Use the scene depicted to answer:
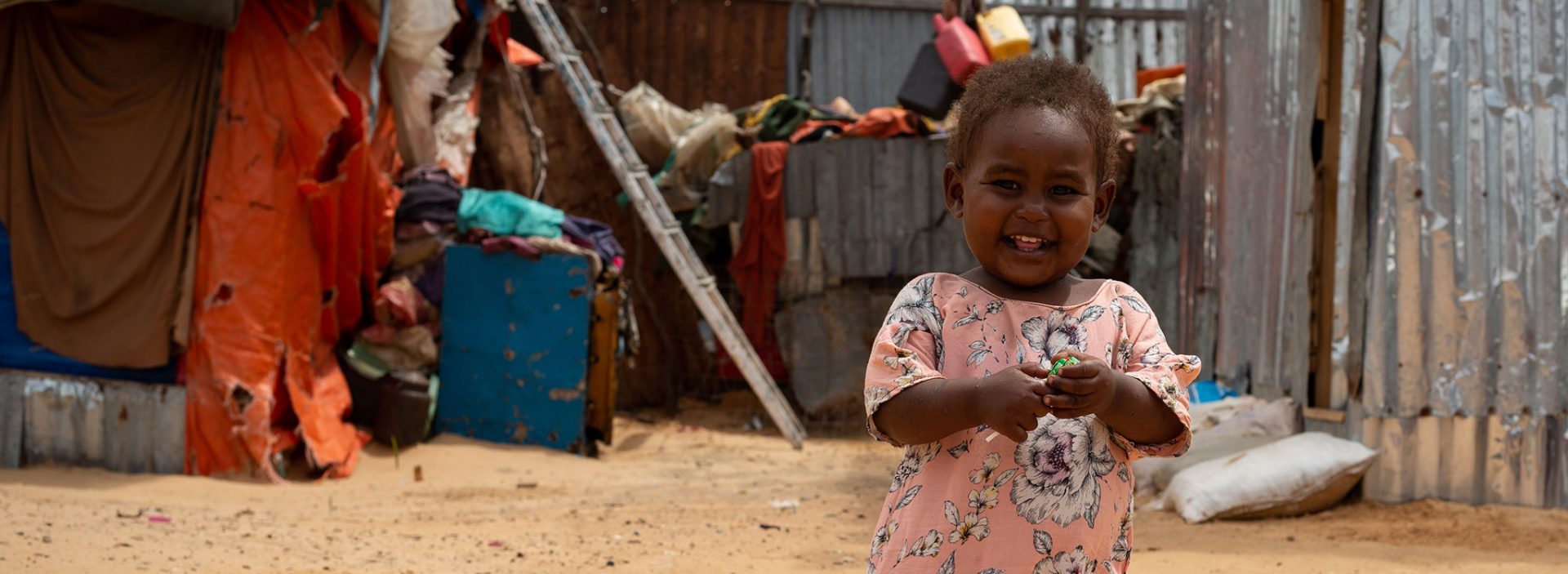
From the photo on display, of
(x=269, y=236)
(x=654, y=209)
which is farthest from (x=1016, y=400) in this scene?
(x=654, y=209)

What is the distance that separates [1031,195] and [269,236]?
525 cm

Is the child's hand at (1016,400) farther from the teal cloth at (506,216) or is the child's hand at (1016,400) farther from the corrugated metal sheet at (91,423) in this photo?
the teal cloth at (506,216)

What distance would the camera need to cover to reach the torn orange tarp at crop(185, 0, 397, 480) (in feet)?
20.9

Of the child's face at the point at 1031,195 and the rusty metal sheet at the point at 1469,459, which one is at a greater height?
the child's face at the point at 1031,195

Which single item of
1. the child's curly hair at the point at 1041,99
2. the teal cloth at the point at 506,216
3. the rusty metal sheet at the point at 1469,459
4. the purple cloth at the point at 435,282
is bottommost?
the rusty metal sheet at the point at 1469,459

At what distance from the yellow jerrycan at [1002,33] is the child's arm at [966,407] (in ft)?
25.7

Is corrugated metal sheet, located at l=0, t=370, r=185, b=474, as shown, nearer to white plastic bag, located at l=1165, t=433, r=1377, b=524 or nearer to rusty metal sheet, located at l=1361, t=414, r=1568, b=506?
white plastic bag, located at l=1165, t=433, r=1377, b=524

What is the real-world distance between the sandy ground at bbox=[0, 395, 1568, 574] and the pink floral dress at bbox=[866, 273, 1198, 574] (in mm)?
2398

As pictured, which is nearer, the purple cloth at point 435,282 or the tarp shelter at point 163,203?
the tarp shelter at point 163,203

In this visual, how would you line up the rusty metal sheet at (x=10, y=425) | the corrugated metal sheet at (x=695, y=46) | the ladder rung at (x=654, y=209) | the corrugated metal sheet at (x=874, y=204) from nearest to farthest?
1. the rusty metal sheet at (x=10, y=425)
2. the ladder rung at (x=654, y=209)
3. the corrugated metal sheet at (x=874, y=204)
4. the corrugated metal sheet at (x=695, y=46)

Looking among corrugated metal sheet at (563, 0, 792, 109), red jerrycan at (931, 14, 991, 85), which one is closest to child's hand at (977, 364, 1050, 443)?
red jerrycan at (931, 14, 991, 85)

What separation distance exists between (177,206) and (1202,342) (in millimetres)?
5372

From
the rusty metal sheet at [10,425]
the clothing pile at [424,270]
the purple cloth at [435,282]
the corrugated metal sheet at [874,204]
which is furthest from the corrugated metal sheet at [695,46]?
the rusty metal sheet at [10,425]

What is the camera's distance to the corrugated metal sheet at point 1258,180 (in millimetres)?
6051
